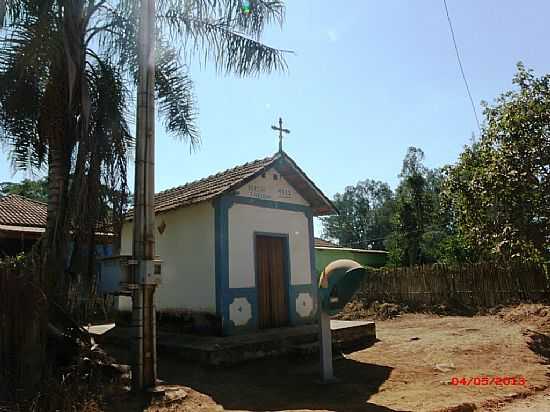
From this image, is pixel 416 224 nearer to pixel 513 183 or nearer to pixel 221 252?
pixel 513 183

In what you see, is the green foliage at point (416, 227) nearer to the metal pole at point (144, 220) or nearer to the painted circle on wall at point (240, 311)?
the painted circle on wall at point (240, 311)

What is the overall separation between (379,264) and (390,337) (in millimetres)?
20213

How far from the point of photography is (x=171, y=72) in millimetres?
8891

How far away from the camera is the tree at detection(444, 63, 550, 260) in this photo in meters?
11.6

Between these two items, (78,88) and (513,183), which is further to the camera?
(513,183)

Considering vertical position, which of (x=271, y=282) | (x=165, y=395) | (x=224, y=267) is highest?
(x=224, y=267)

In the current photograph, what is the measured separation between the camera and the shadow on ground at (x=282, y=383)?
5.93 meters

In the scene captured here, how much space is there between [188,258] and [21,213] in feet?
45.8

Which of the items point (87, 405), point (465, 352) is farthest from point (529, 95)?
point (87, 405)

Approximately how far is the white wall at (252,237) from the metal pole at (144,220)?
3.81 m

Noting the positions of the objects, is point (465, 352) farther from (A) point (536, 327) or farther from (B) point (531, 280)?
(B) point (531, 280)

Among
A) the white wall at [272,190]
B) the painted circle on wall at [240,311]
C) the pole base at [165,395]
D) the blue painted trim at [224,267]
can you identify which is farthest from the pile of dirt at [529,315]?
the pole base at [165,395]
